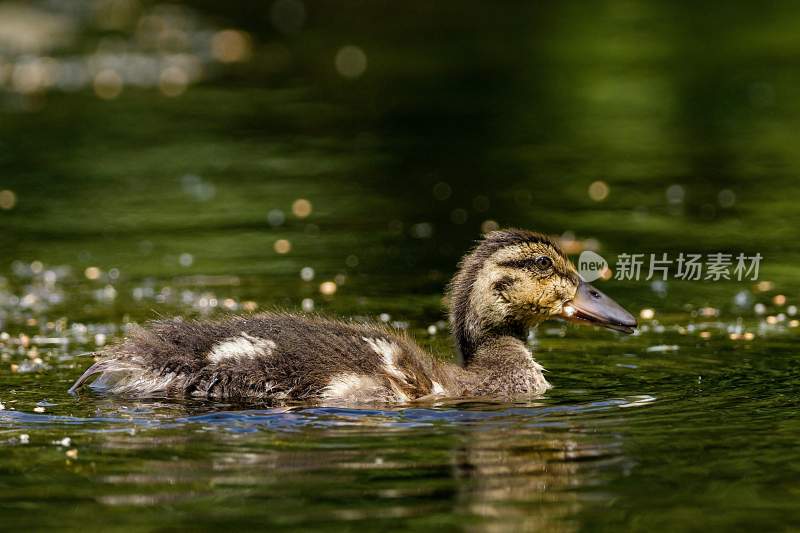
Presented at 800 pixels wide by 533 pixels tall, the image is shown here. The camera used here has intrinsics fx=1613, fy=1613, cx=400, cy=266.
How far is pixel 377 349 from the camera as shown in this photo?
10.3 meters

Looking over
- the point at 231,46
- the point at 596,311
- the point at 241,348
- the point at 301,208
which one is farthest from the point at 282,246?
the point at 231,46

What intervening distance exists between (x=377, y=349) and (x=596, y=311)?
66.8 inches

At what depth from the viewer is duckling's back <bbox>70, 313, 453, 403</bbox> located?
10.0 m

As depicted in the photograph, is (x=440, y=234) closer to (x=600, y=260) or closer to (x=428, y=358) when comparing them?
(x=600, y=260)

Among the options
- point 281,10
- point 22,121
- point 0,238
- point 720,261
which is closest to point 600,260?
point 720,261

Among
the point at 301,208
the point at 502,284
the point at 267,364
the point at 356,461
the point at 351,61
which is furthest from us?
the point at 351,61

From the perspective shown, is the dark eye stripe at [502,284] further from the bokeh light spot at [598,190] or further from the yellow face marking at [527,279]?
the bokeh light spot at [598,190]

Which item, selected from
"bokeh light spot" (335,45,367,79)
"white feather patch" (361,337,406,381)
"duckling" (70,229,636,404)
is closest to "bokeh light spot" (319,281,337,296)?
"duckling" (70,229,636,404)

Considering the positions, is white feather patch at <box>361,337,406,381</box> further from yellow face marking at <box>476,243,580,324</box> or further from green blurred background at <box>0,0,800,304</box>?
green blurred background at <box>0,0,800,304</box>

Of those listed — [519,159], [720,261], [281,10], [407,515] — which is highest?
[281,10]

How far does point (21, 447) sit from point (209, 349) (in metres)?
1.47

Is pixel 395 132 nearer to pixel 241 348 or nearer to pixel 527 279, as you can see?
pixel 527 279

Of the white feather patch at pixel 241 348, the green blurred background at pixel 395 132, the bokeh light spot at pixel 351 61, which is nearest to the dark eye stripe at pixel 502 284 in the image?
the white feather patch at pixel 241 348

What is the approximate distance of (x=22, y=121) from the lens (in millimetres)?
24688
